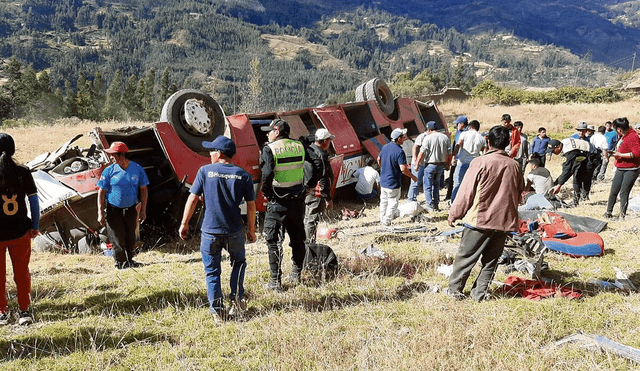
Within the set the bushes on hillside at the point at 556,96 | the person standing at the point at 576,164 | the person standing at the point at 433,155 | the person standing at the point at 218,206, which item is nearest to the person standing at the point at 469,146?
the person standing at the point at 433,155

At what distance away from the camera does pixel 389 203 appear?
6582 millimetres

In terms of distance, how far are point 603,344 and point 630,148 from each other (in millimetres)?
4385

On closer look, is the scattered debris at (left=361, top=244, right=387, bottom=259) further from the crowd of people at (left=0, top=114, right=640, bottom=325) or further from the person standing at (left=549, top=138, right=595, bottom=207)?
the person standing at (left=549, top=138, right=595, bottom=207)

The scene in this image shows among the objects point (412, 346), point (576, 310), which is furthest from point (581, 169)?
point (412, 346)

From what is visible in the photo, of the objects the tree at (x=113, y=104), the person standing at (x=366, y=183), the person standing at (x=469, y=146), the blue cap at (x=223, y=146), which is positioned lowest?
the tree at (x=113, y=104)

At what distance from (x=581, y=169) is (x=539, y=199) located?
4.43 ft

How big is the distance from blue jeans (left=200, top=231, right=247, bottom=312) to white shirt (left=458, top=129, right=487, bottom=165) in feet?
16.3

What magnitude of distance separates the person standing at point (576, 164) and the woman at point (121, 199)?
693cm

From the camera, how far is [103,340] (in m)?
3.24

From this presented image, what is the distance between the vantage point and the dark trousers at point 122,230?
196 inches

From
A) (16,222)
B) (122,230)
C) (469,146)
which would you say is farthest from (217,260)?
(469,146)

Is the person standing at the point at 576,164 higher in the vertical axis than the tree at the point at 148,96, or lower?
higher

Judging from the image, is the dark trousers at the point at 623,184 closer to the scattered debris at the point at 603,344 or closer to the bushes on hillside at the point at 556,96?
the scattered debris at the point at 603,344

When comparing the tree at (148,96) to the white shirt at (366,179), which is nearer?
the white shirt at (366,179)
